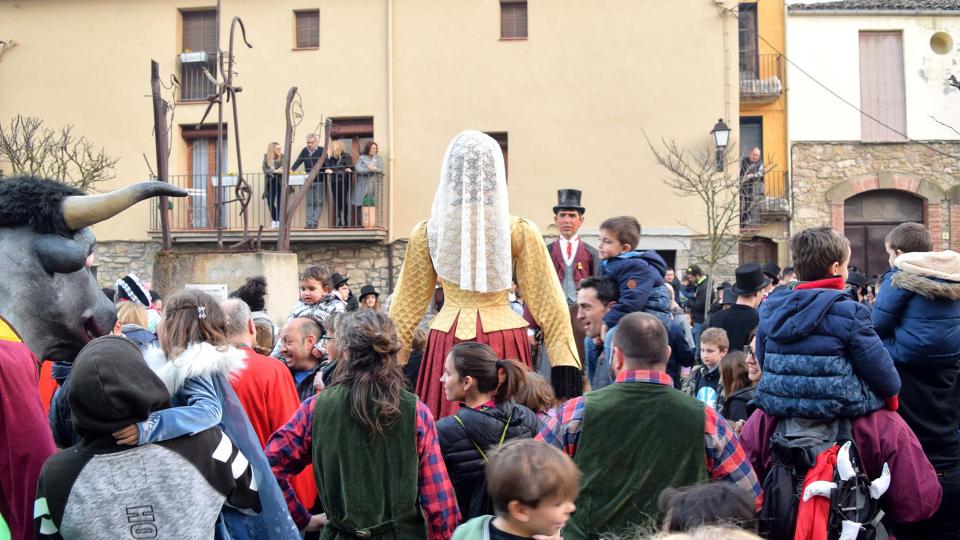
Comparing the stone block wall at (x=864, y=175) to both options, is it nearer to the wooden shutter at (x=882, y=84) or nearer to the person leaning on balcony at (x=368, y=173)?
the wooden shutter at (x=882, y=84)

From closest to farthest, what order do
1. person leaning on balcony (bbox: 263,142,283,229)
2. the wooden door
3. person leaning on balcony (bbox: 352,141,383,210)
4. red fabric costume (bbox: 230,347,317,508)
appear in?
red fabric costume (bbox: 230,347,317,508), person leaning on balcony (bbox: 263,142,283,229), person leaning on balcony (bbox: 352,141,383,210), the wooden door

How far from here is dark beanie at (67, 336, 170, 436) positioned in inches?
98.0

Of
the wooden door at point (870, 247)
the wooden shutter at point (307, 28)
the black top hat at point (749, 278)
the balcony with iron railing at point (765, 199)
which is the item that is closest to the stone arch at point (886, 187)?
the wooden door at point (870, 247)

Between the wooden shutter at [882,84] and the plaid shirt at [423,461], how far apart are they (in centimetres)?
1895

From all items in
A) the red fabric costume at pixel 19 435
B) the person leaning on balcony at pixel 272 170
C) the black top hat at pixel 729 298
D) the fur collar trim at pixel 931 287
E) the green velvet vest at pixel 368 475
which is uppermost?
the person leaning on balcony at pixel 272 170

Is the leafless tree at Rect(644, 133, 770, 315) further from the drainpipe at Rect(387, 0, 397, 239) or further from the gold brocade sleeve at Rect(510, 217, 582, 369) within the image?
the gold brocade sleeve at Rect(510, 217, 582, 369)

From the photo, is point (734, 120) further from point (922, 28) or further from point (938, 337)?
point (938, 337)

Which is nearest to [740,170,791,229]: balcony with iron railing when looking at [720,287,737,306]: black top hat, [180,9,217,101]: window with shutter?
[720,287,737,306]: black top hat

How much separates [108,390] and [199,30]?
1844 centimetres

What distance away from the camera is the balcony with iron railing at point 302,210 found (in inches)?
728

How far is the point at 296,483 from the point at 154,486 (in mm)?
1619

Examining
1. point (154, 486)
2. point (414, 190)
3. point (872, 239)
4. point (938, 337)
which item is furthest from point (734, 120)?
point (154, 486)

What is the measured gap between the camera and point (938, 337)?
4.29 m

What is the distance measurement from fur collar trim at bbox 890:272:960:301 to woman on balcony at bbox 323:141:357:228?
14.8 m
